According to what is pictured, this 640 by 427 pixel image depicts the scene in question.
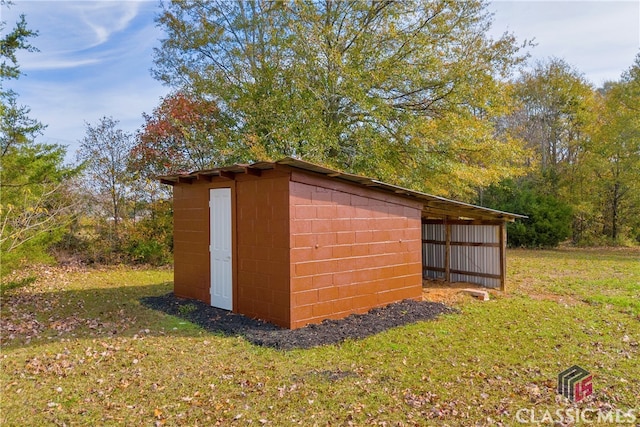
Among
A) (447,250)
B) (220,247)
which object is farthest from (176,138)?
(447,250)

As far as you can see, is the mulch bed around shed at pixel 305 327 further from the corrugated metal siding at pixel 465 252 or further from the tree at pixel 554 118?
the tree at pixel 554 118

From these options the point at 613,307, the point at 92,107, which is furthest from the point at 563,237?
the point at 92,107

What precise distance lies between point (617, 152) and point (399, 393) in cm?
1839

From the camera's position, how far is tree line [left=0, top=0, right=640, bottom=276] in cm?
1084

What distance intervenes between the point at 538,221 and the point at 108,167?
1745 centimetres

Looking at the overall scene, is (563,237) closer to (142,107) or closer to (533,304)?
(533,304)

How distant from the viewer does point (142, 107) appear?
1369cm

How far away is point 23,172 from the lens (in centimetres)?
925

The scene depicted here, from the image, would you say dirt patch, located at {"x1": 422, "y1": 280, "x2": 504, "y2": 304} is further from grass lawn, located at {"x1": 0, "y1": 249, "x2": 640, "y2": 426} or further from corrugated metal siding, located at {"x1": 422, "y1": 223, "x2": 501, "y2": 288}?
grass lawn, located at {"x1": 0, "y1": 249, "x2": 640, "y2": 426}

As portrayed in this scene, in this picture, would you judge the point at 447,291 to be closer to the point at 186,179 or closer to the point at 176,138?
the point at 186,179

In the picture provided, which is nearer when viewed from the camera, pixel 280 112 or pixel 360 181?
pixel 360 181

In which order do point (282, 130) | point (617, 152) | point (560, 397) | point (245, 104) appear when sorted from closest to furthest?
point (560, 397) → point (282, 130) → point (245, 104) → point (617, 152)

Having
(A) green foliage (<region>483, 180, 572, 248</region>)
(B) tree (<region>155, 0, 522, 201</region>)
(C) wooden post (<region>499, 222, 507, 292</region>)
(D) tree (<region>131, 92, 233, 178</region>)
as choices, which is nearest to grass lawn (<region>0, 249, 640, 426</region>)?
(C) wooden post (<region>499, 222, 507, 292</region>)

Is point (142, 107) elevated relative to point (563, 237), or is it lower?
elevated
